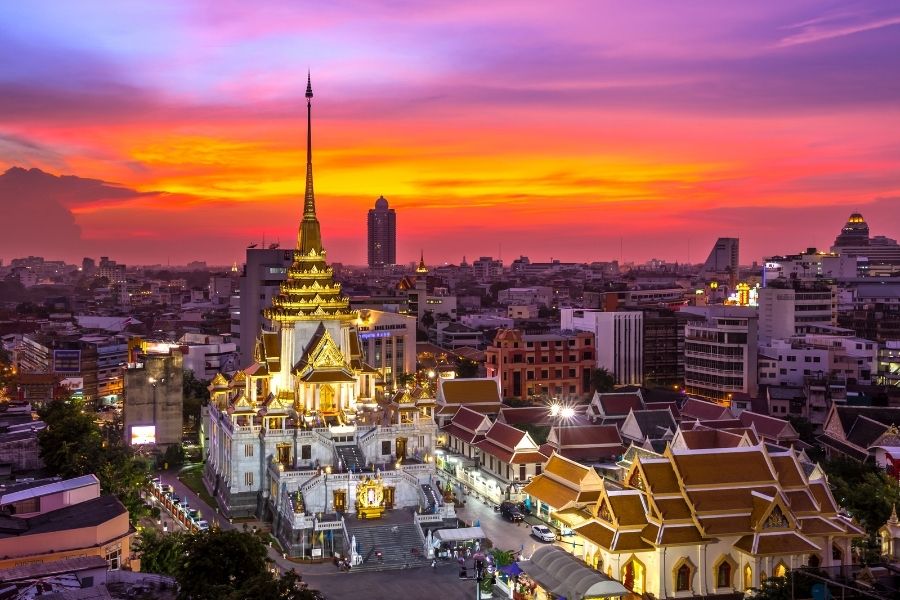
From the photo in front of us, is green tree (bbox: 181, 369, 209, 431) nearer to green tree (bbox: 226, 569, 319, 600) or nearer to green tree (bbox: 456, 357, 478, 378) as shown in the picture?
green tree (bbox: 456, 357, 478, 378)

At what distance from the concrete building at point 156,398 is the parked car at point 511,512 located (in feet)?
77.2

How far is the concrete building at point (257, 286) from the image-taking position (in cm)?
8444

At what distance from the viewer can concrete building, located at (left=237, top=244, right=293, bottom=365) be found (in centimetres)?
8444

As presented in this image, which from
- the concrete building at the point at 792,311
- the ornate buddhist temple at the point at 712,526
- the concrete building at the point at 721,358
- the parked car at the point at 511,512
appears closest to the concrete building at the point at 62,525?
the ornate buddhist temple at the point at 712,526

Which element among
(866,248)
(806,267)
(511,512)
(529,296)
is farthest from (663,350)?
(529,296)

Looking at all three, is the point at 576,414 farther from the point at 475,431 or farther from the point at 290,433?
the point at 290,433

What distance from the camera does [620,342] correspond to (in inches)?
3364

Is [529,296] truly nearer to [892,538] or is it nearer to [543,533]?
[543,533]

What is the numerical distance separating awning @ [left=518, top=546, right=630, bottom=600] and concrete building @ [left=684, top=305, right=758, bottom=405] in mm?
41370

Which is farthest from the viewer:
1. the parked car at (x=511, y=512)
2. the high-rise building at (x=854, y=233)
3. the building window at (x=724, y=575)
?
the high-rise building at (x=854, y=233)

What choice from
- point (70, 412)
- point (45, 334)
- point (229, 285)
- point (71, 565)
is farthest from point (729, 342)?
point (229, 285)

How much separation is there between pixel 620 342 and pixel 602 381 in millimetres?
10067

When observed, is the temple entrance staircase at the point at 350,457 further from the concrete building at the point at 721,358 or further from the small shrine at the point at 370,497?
the concrete building at the point at 721,358

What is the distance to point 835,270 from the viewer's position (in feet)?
413
